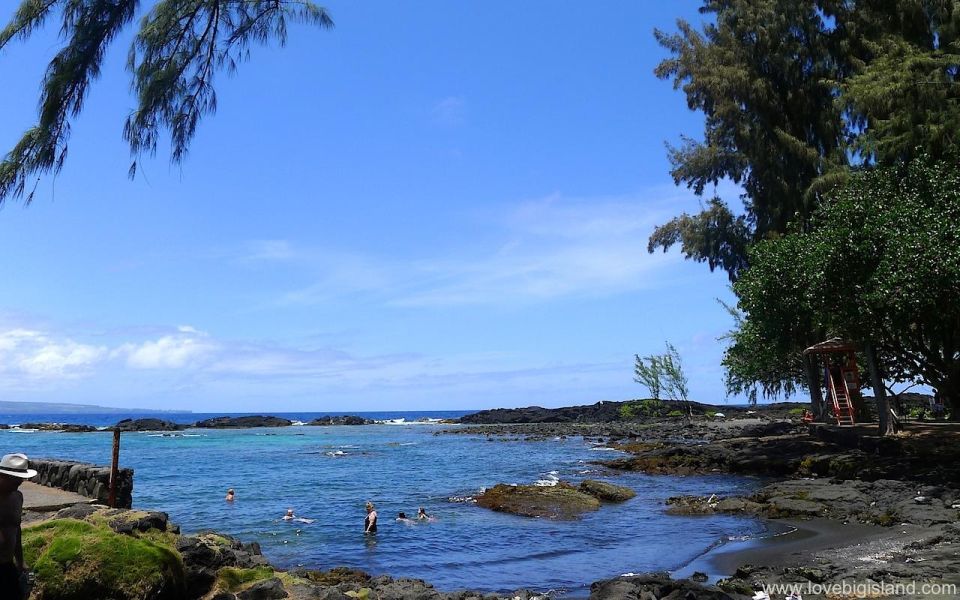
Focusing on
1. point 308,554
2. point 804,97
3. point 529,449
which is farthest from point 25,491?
point 529,449

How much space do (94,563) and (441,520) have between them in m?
13.9

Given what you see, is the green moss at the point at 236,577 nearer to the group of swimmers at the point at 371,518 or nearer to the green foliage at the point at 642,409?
the group of swimmers at the point at 371,518

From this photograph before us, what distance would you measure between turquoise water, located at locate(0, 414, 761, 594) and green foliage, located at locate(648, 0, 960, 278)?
42.8ft

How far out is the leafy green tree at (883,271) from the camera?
1919cm

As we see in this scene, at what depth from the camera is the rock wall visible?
14.6m

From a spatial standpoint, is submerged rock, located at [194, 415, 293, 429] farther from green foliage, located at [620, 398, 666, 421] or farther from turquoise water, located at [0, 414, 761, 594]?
turquoise water, located at [0, 414, 761, 594]

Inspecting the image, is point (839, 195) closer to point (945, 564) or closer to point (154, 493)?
point (945, 564)

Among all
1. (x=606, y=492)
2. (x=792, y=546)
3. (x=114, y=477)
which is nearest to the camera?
(x=114, y=477)

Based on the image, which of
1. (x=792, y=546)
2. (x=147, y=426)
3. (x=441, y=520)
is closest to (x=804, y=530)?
(x=792, y=546)

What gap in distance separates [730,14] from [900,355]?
17395mm

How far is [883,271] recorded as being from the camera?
795 inches

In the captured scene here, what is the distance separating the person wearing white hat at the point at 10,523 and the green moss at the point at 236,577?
4.88m

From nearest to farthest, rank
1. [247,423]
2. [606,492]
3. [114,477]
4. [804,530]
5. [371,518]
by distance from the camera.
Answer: [114,477] → [804,530] → [371,518] → [606,492] → [247,423]

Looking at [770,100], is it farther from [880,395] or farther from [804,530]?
[804,530]
